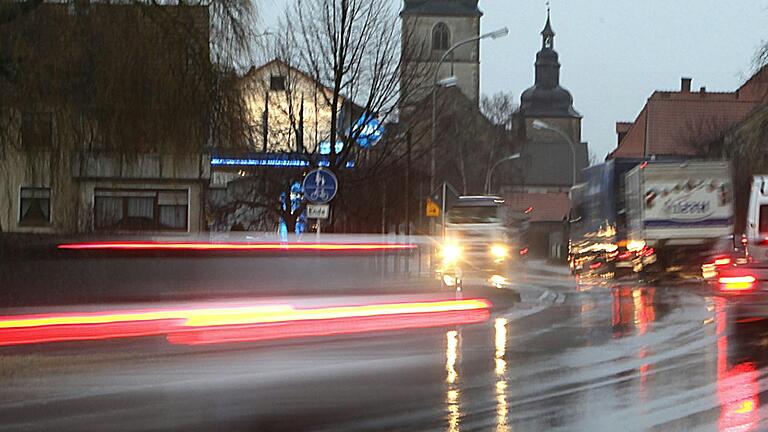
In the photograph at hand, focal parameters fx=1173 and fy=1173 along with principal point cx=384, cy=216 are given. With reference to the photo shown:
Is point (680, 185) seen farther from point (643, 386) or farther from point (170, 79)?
point (643, 386)

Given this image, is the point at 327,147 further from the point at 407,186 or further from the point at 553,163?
the point at 553,163

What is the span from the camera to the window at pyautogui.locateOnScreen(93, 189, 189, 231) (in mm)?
26891

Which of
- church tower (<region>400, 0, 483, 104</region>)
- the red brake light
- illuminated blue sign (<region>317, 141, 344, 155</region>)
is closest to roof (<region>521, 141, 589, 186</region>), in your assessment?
church tower (<region>400, 0, 483, 104</region>)

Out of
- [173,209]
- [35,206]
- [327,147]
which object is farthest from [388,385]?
[173,209]

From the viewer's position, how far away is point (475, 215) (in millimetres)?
38719

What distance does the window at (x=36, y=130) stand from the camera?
18.6 m

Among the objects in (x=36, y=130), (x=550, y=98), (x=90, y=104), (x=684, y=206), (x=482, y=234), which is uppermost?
(x=550, y=98)

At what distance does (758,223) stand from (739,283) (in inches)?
76.4

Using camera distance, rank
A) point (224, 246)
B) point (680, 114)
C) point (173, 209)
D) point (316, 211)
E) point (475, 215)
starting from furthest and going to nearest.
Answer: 1. point (680, 114)
2. point (173, 209)
3. point (475, 215)
4. point (316, 211)
5. point (224, 246)

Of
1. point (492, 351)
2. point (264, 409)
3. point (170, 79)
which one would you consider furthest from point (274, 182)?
point (264, 409)

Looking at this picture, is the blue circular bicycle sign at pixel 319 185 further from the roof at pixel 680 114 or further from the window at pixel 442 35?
the window at pixel 442 35

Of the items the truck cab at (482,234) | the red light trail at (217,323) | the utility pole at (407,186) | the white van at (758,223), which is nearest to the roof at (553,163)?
the truck cab at (482,234)

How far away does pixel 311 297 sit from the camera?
10.4 m

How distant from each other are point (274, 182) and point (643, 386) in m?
23.3
